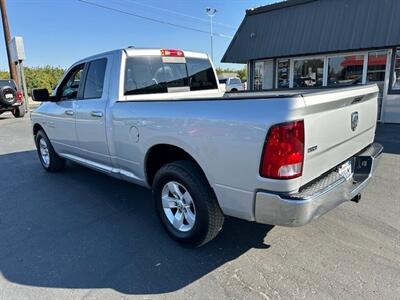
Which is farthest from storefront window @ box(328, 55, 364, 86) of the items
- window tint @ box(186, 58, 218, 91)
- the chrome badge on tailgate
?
the chrome badge on tailgate

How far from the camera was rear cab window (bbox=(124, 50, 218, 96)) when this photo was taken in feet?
12.9

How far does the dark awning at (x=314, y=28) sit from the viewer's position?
9680 millimetres

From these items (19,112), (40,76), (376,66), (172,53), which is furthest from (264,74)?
(40,76)

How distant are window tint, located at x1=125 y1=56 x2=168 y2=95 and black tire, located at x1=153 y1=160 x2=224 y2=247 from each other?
1.26 metres

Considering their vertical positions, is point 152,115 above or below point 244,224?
above

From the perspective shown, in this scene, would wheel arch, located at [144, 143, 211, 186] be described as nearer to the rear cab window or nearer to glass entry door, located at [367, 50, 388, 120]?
the rear cab window

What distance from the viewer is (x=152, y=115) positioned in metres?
3.24

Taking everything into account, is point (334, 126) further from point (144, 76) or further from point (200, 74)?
point (200, 74)

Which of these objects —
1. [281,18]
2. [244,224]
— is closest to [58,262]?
[244,224]

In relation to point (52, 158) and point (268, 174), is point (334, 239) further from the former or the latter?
point (52, 158)

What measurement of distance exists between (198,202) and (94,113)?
1.99 meters

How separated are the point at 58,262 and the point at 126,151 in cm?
134

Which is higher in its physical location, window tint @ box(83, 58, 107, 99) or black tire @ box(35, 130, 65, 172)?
window tint @ box(83, 58, 107, 99)

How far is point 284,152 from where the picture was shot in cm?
231
